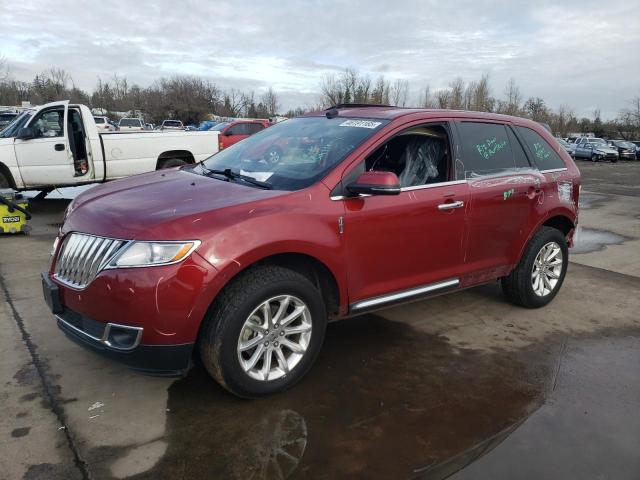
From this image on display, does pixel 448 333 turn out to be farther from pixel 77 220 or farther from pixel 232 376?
pixel 77 220

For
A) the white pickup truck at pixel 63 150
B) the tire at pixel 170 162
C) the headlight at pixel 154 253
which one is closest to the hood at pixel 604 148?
the tire at pixel 170 162

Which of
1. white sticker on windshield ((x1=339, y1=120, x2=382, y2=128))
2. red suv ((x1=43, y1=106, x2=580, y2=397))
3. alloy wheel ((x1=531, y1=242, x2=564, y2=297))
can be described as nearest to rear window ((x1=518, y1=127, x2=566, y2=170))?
red suv ((x1=43, y1=106, x2=580, y2=397))

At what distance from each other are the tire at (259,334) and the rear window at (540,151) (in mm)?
2735

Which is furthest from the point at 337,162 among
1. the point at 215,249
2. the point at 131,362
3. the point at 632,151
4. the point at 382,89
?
the point at 382,89

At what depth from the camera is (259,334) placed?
10.2ft

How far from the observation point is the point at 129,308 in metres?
2.73

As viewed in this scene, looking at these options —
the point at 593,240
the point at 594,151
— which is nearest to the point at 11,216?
the point at 593,240

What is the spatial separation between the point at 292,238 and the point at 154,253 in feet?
2.61

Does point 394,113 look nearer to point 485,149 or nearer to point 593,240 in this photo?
point 485,149

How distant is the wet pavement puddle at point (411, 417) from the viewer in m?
2.66

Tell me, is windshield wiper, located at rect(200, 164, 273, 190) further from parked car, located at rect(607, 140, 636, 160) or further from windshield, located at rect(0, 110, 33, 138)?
parked car, located at rect(607, 140, 636, 160)

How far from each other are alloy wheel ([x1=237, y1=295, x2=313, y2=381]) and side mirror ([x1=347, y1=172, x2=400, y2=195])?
0.81 metres

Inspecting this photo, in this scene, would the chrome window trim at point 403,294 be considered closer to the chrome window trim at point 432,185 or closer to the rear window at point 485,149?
the chrome window trim at point 432,185

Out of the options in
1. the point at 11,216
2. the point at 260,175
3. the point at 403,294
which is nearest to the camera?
the point at 260,175
